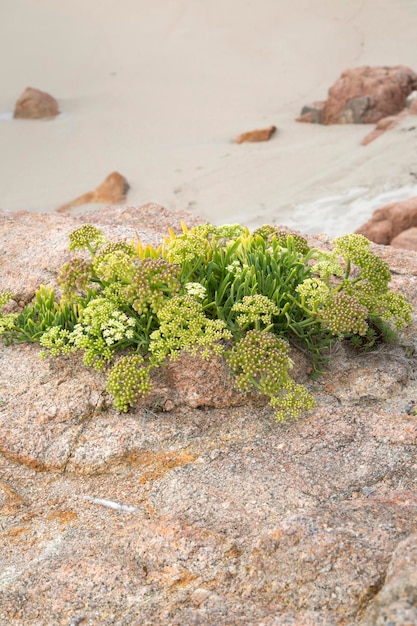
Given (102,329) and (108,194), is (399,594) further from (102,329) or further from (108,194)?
(108,194)

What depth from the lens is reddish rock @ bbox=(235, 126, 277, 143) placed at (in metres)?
12.0

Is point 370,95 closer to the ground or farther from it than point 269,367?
farther from it

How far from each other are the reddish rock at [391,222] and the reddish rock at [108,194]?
180 inches

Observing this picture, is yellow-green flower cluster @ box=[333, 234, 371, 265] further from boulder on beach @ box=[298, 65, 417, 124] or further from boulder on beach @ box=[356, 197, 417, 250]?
boulder on beach @ box=[298, 65, 417, 124]

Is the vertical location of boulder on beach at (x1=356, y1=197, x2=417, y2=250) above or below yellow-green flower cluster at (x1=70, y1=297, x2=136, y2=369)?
below

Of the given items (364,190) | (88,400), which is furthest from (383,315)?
(364,190)

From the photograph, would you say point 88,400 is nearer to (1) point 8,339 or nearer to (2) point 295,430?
(1) point 8,339

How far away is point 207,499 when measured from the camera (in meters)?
2.84

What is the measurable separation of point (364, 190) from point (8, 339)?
632 centimetres

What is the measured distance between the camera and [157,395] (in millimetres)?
3420

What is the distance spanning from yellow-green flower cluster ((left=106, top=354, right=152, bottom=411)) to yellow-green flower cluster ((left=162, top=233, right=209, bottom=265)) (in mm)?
583

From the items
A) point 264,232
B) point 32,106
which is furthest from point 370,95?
point 264,232

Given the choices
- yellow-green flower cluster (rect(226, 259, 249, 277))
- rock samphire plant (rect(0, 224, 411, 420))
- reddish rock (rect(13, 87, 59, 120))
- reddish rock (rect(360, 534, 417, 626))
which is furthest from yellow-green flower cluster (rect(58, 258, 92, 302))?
reddish rock (rect(13, 87, 59, 120))

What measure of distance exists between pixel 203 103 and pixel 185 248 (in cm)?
1156
